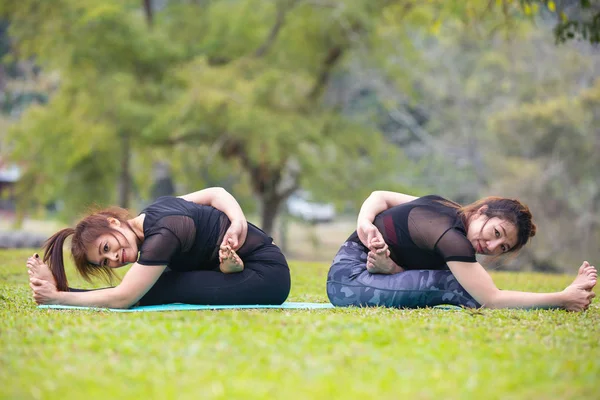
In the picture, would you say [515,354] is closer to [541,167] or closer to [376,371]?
[376,371]

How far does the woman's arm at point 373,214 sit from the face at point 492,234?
2.06ft

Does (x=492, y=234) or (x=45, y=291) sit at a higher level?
(x=492, y=234)

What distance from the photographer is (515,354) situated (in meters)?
3.43

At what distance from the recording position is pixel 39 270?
4.98 metres

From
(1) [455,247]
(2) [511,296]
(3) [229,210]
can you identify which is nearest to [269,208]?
(3) [229,210]

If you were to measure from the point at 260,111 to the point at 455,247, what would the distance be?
452 inches

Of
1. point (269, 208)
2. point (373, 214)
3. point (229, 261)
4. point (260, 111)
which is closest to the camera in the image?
point (229, 261)

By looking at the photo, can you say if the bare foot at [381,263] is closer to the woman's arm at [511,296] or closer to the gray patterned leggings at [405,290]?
the gray patterned leggings at [405,290]

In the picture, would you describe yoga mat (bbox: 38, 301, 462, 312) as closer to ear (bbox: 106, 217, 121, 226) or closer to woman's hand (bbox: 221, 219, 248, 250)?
woman's hand (bbox: 221, 219, 248, 250)

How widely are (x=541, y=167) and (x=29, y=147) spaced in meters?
13.9

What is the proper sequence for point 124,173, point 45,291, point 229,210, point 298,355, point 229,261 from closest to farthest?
point 298,355
point 45,291
point 229,261
point 229,210
point 124,173

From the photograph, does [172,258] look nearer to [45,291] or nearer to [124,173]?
[45,291]

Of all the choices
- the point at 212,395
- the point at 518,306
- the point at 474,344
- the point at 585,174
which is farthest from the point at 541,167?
the point at 212,395

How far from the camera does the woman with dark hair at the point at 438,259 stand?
493 centimetres
